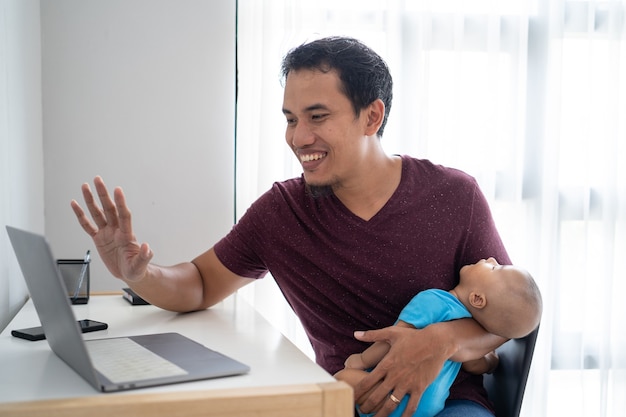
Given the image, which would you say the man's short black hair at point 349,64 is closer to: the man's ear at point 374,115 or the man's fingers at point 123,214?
the man's ear at point 374,115

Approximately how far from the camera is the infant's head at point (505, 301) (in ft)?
4.65

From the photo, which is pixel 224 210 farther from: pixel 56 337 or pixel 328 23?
pixel 56 337

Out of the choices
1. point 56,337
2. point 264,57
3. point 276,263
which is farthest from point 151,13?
point 56,337

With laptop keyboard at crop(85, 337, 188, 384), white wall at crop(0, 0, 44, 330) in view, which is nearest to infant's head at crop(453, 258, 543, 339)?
laptop keyboard at crop(85, 337, 188, 384)

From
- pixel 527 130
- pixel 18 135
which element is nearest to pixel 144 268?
pixel 18 135

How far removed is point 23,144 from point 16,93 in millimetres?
153

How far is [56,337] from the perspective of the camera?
1.08m

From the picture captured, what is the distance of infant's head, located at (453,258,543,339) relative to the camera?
4.65ft

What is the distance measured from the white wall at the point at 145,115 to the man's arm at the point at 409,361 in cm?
102

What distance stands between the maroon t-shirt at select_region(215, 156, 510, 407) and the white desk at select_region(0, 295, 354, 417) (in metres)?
0.33

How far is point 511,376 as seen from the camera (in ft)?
4.79

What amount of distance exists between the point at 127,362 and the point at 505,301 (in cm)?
79

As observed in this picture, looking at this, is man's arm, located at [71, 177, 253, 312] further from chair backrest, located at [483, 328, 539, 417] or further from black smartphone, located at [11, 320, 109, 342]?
chair backrest, located at [483, 328, 539, 417]

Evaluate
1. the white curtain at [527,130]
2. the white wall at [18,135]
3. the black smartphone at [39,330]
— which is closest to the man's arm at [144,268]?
the black smartphone at [39,330]
